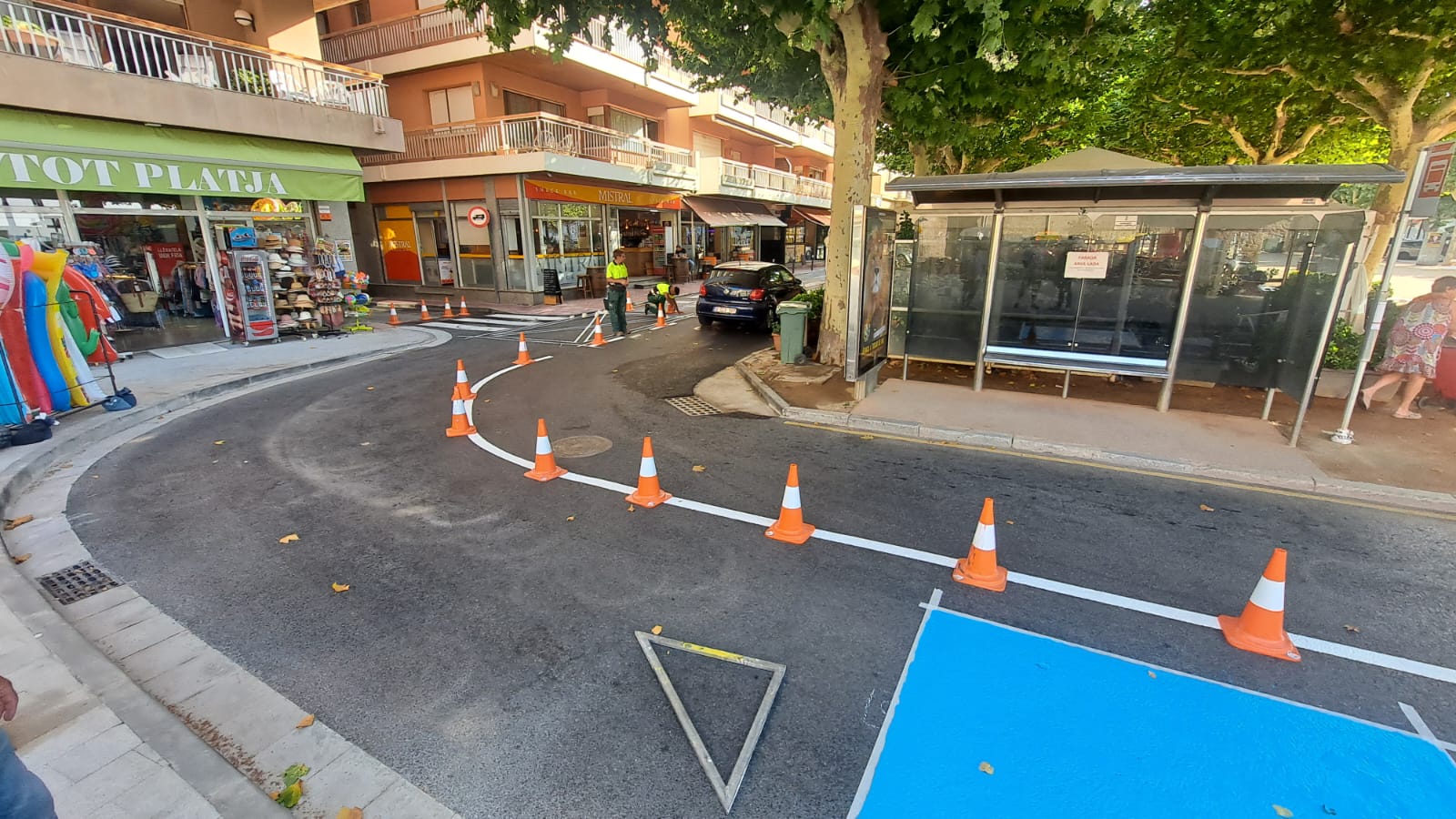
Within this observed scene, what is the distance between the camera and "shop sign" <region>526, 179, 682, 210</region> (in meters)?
20.8

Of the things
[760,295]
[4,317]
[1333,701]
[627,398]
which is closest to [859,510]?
[1333,701]

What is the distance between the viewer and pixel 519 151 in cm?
1961

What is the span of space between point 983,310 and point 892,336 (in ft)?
4.95

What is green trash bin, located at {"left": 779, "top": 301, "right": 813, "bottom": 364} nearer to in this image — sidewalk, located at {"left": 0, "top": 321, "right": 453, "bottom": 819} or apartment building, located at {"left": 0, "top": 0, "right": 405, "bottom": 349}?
sidewalk, located at {"left": 0, "top": 321, "right": 453, "bottom": 819}

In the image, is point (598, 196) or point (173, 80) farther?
point (598, 196)

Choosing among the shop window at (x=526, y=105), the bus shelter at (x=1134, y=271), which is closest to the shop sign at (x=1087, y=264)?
the bus shelter at (x=1134, y=271)

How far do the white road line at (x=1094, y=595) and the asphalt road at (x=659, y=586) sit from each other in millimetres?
97

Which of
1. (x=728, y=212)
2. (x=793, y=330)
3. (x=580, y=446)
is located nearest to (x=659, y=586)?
(x=580, y=446)

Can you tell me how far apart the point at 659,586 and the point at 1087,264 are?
8.04m

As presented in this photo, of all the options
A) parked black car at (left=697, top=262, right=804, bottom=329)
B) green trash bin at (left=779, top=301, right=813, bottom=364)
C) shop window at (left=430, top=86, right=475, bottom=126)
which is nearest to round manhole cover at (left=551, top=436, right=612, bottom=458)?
green trash bin at (left=779, top=301, right=813, bottom=364)

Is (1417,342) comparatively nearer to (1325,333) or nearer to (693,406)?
(1325,333)

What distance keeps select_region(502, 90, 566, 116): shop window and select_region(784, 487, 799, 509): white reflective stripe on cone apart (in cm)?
2018

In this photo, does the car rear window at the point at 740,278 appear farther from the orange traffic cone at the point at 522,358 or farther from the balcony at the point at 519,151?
the balcony at the point at 519,151

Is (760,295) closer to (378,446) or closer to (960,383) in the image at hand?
(960,383)
